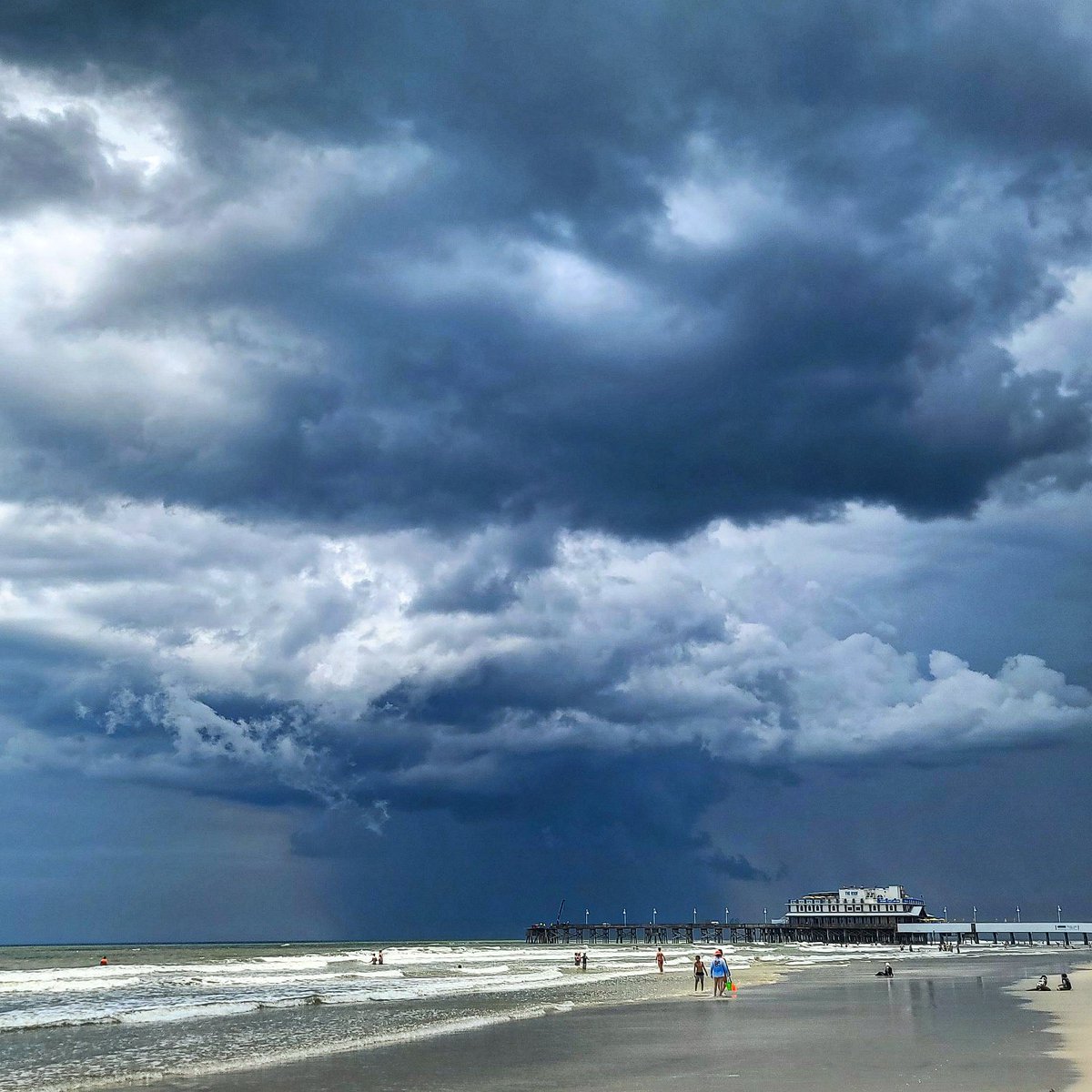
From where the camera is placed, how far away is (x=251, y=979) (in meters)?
71.2

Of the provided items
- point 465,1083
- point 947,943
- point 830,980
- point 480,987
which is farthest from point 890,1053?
point 947,943

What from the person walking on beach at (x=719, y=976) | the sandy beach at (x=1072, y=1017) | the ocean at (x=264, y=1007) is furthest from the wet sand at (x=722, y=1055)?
the person walking on beach at (x=719, y=976)

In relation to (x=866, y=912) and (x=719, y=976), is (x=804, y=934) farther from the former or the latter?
(x=719, y=976)

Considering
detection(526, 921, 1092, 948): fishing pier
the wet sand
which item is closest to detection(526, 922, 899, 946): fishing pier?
detection(526, 921, 1092, 948): fishing pier

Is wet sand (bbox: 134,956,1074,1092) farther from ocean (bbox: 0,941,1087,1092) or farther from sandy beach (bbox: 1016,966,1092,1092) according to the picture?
ocean (bbox: 0,941,1087,1092)

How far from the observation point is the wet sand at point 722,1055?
20828 mm

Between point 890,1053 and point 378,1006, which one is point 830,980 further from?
point 890,1053

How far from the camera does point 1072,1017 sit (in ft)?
113

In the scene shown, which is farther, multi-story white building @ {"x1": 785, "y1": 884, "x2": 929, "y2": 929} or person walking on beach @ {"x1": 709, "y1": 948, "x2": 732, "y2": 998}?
multi-story white building @ {"x1": 785, "y1": 884, "x2": 929, "y2": 929}

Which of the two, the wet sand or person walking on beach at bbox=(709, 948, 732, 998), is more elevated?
the wet sand

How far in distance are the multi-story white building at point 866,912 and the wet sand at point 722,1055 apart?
154805mm

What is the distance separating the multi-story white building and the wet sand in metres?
155

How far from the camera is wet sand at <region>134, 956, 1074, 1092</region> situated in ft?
68.3

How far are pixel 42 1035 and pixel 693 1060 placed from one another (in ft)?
73.6
